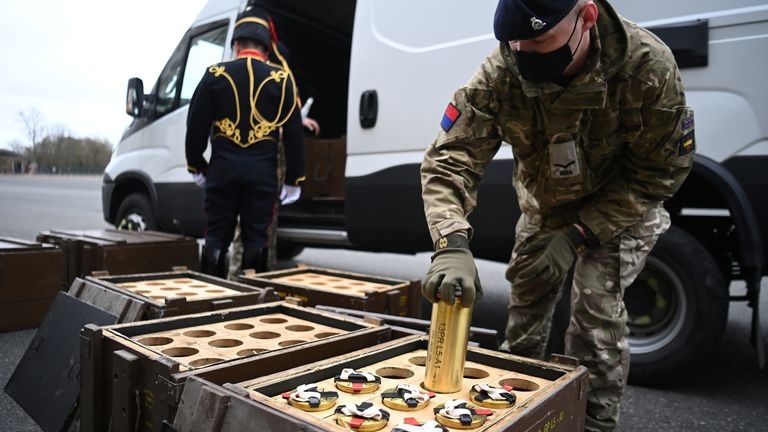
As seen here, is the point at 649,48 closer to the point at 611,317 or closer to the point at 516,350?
the point at 611,317

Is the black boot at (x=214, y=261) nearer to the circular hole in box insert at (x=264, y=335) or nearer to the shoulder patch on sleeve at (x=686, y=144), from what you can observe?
the circular hole in box insert at (x=264, y=335)

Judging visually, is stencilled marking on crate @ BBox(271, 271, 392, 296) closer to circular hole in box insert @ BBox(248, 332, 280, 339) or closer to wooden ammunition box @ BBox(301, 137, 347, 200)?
circular hole in box insert @ BBox(248, 332, 280, 339)

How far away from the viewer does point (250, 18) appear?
339 centimetres

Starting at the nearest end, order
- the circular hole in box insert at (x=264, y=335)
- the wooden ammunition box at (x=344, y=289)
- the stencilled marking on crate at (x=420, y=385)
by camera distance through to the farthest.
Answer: the stencilled marking on crate at (x=420, y=385)
the circular hole in box insert at (x=264, y=335)
the wooden ammunition box at (x=344, y=289)

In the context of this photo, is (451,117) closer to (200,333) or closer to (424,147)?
(200,333)

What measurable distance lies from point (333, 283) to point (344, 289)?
157 millimetres

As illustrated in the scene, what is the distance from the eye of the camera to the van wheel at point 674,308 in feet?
8.38

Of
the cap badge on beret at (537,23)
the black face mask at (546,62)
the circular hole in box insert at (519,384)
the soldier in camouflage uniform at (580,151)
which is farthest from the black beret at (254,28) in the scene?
the circular hole in box insert at (519,384)

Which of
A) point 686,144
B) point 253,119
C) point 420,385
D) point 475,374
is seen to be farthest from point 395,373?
point 253,119

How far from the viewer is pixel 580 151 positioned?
1.93 metres

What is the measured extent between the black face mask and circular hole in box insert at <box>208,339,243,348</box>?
1.19 m

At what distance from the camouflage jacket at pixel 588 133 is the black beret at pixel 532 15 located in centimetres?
20

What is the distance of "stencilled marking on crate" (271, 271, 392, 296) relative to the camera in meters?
2.65

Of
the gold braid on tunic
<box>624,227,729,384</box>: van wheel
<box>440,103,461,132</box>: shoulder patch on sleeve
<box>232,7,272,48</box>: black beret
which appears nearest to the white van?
<box>624,227,729,384</box>: van wheel
